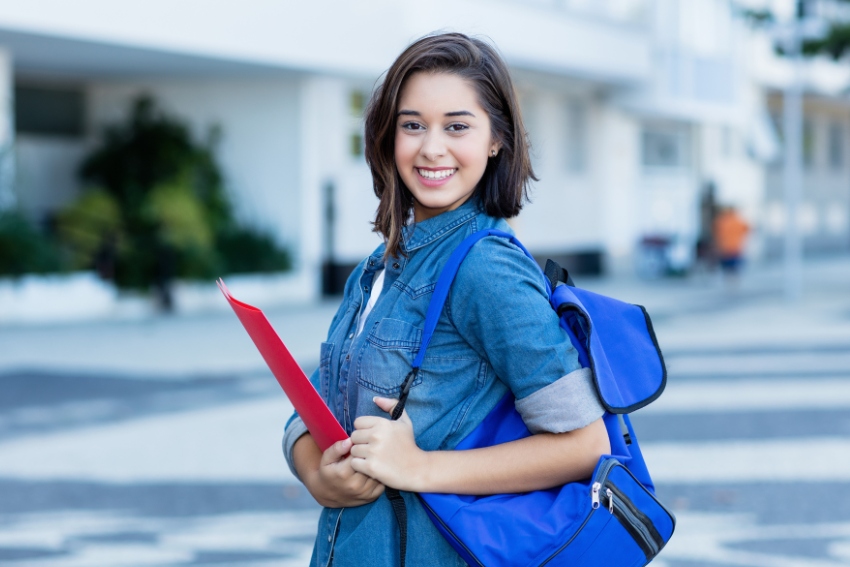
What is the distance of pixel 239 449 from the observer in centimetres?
780

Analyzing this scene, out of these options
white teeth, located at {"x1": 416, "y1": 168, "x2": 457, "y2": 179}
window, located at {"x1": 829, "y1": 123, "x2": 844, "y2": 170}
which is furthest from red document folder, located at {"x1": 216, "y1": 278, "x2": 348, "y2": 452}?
window, located at {"x1": 829, "y1": 123, "x2": 844, "y2": 170}

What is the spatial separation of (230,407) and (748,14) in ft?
49.0

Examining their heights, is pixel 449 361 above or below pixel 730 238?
above

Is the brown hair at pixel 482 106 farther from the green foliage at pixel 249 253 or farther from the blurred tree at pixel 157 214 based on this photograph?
the green foliage at pixel 249 253

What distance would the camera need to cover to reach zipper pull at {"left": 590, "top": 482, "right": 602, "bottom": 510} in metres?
1.95

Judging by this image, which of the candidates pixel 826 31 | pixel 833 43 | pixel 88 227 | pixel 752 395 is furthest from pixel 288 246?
pixel 752 395

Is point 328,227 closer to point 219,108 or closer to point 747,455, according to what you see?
point 219,108

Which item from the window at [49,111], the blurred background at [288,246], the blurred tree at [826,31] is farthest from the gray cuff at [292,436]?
the blurred tree at [826,31]

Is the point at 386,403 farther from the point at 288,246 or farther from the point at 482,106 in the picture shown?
the point at 288,246

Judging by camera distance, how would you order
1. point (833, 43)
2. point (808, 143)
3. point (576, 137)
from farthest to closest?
point (808, 143)
point (576, 137)
point (833, 43)

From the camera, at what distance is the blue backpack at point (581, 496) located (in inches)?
76.3


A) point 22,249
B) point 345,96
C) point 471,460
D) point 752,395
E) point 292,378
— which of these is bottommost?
point 752,395

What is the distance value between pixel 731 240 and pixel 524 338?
21.4 metres

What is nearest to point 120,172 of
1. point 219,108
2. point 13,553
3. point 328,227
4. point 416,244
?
point 219,108
